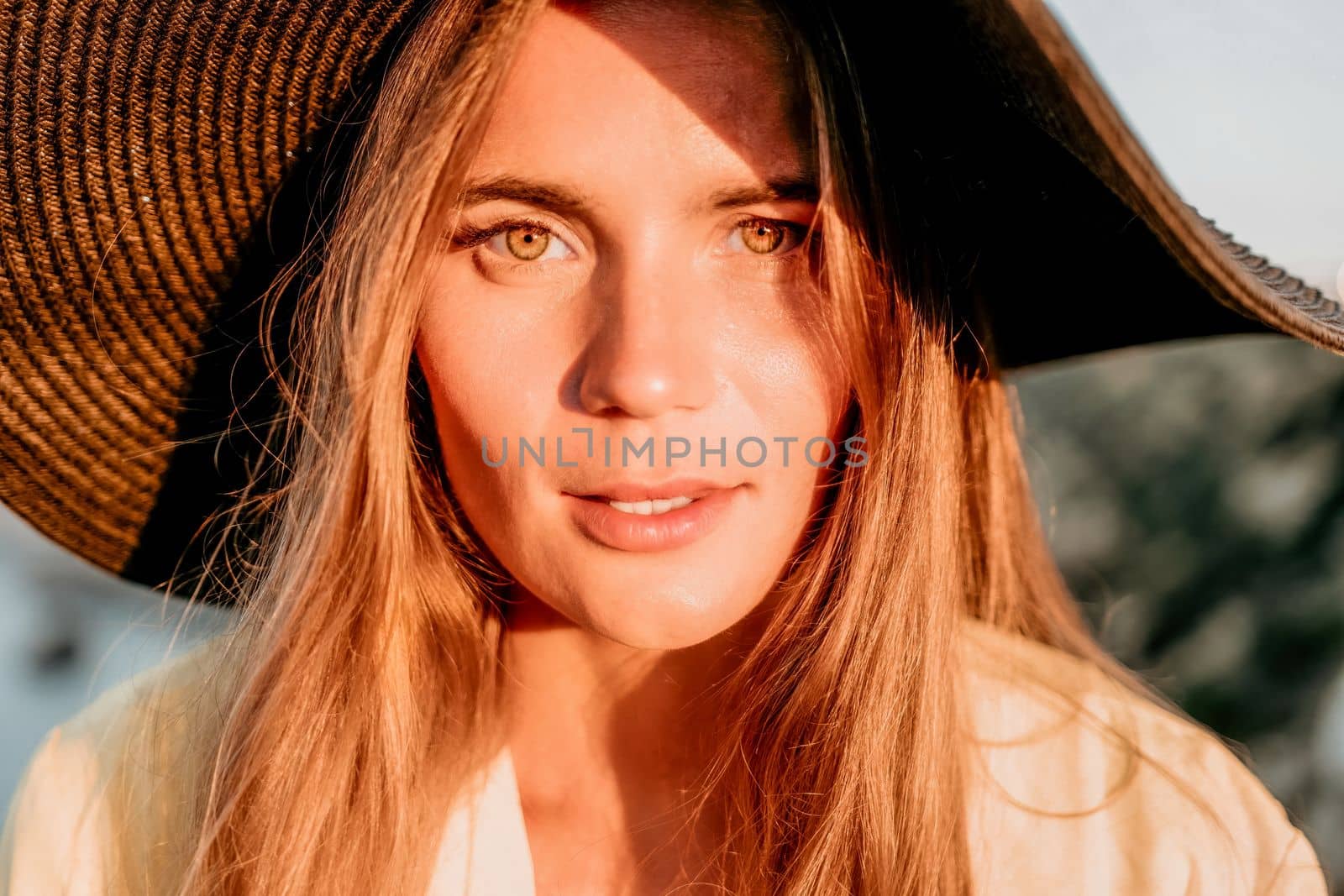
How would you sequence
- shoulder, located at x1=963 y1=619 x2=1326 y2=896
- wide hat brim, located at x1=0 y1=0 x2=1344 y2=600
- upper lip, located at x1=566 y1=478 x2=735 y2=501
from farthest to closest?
shoulder, located at x1=963 y1=619 x2=1326 y2=896 < upper lip, located at x1=566 y1=478 x2=735 y2=501 < wide hat brim, located at x1=0 y1=0 x2=1344 y2=600

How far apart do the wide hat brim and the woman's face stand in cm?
16

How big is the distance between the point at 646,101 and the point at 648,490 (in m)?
0.38

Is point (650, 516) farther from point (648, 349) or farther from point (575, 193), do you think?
point (575, 193)

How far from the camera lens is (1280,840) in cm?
130

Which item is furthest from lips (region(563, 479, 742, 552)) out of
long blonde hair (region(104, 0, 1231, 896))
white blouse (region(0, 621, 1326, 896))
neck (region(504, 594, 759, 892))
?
white blouse (region(0, 621, 1326, 896))

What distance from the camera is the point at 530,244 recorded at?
115 cm

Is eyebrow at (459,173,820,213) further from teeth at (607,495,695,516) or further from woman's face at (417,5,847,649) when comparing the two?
teeth at (607,495,695,516)

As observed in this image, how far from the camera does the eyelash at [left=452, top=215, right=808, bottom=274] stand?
1.13 metres

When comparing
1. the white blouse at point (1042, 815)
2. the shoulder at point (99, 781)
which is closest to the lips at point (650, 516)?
the white blouse at point (1042, 815)

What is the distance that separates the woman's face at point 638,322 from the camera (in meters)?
1.08

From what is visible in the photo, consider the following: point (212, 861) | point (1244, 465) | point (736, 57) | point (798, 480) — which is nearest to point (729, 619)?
point (798, 480)

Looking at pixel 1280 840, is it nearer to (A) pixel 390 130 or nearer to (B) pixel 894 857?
(B) pixel 894 857

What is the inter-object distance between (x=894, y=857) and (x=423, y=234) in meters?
0.85

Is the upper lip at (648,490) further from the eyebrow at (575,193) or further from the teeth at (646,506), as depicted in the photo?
the eyebrow at (575,193)
